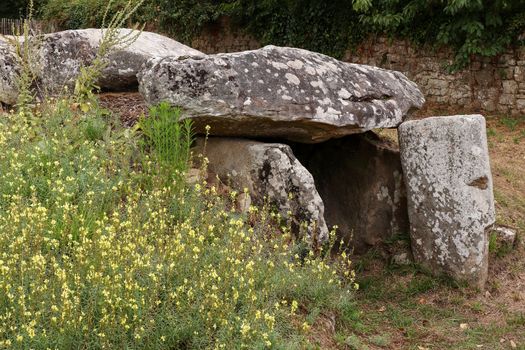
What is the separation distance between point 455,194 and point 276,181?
5.44ft

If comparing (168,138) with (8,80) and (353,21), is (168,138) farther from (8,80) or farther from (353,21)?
(353,21)

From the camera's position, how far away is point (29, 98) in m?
6.61

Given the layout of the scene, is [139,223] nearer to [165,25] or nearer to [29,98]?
[29,98]

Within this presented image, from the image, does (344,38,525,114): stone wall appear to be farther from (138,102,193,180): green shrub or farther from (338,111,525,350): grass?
(138,102,193,180): green shrub

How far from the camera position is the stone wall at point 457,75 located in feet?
37.9

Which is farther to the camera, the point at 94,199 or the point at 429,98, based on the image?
the point at 429,98

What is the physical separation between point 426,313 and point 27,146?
3590 mm

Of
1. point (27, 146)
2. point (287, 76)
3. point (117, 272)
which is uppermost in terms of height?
point (287, 76)

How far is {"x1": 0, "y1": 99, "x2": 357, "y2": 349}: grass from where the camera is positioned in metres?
3.70

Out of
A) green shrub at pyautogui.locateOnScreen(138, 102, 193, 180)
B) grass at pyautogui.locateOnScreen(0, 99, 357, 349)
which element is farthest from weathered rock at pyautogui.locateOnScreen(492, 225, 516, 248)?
green shrub at pyautogui.locateOnScreen(138, 102, 193, 180)

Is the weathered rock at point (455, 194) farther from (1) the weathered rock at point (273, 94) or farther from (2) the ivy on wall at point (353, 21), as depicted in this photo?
(2) the ivy on wall at point (353, 21)

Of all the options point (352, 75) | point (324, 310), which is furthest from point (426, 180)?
point (324, 310)

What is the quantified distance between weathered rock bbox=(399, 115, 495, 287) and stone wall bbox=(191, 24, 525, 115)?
5473 mm

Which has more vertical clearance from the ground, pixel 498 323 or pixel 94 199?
pixel 94 199
